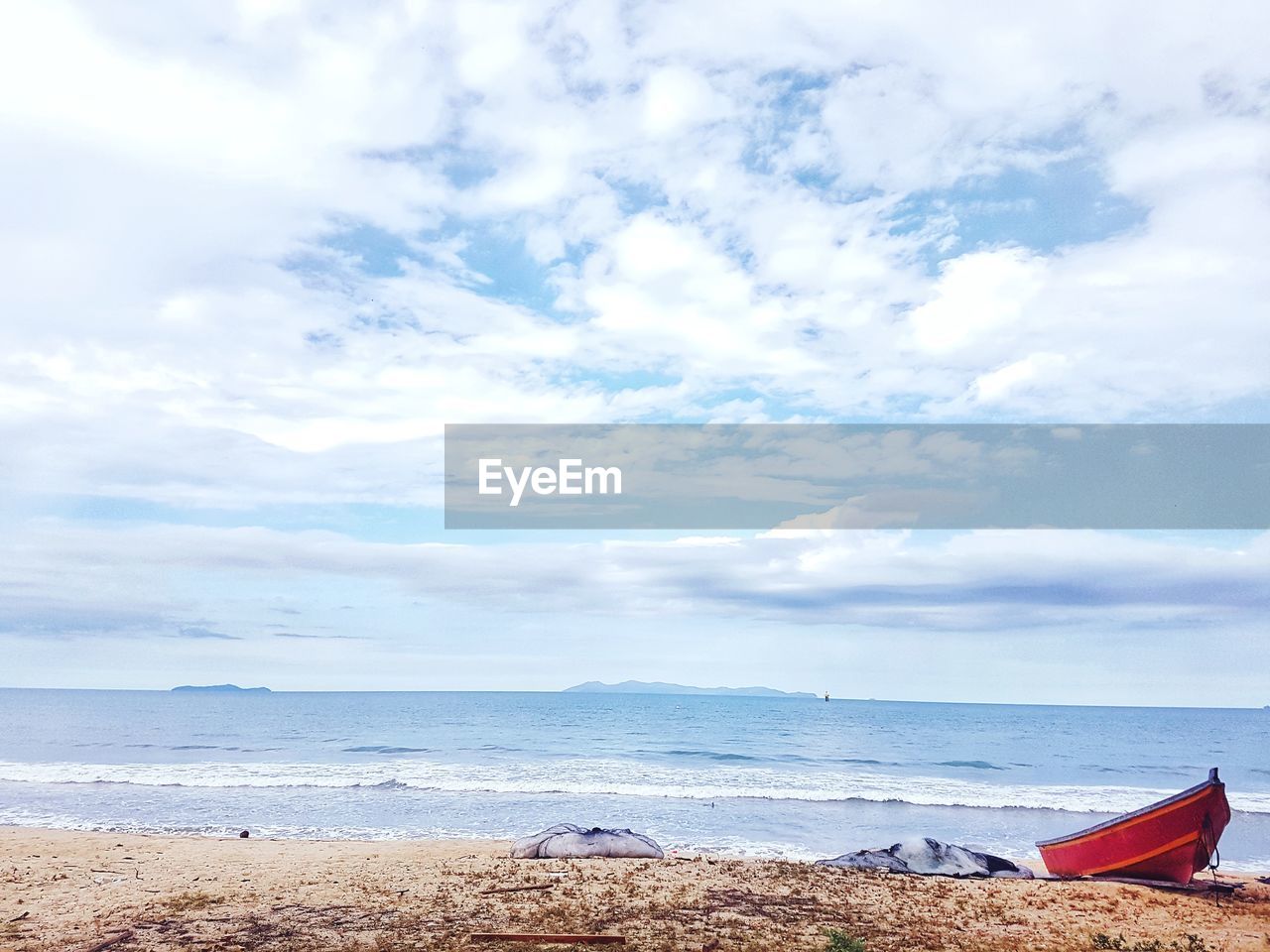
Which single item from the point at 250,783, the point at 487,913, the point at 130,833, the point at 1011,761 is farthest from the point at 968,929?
the point at 1011,761

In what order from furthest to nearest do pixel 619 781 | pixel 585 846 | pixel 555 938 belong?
pixel 619 781
pixel 585 846
pixel 555 938

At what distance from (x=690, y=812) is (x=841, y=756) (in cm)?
2303

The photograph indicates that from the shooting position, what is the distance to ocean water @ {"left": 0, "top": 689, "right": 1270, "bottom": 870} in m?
20.9

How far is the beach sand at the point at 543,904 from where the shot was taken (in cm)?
982

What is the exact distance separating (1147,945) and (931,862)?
4.40 metres

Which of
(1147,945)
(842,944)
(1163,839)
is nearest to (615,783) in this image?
(1163,839)

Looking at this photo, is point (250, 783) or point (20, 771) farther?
point (20, 771)

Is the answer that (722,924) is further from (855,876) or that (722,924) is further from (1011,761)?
(1011,761)

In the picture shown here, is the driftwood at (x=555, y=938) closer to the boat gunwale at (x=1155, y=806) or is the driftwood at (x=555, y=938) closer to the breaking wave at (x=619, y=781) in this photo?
the boat gunwale at (x=1155, y=806)

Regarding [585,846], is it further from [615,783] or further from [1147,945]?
[615,783]

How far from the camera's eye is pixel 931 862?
1425 centimetres

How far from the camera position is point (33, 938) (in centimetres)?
964

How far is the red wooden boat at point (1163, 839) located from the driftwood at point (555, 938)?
10019 millimetres

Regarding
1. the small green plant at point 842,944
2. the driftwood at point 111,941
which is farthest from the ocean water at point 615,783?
the driftwood at point 111,941
